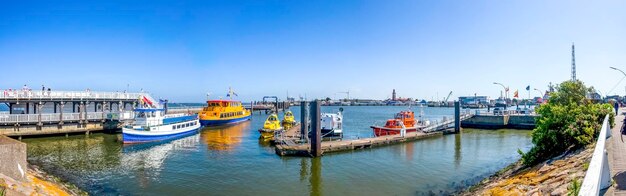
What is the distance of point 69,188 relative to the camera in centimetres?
1766

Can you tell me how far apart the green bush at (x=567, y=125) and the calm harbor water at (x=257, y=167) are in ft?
15.4

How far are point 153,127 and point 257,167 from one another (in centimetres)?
1882

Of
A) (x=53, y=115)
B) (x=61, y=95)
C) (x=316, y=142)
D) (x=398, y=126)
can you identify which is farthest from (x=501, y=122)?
(x=61, y=95)

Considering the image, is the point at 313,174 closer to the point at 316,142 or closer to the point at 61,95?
the point at 316,142

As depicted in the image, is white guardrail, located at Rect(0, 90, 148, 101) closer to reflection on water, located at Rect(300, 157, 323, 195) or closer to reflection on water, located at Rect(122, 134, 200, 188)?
reflection on water, located at Rect(122, 134, 200, 188)

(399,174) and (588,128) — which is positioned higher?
(588,128)

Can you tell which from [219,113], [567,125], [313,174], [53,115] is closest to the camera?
[567,125]

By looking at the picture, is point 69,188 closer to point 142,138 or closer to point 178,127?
point 142,138

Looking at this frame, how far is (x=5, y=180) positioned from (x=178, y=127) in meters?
30.6

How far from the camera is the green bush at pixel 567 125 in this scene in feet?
50.4

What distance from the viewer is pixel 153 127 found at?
36.9 meters

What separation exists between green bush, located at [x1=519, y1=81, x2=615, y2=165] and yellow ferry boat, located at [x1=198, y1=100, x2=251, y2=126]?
4670 cm

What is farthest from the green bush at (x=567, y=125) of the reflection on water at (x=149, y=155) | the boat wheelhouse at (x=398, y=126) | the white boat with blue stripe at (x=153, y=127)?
the white boat with blue stripe at (x=153, y=127)

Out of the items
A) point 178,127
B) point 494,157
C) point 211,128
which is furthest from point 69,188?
point 211,128
